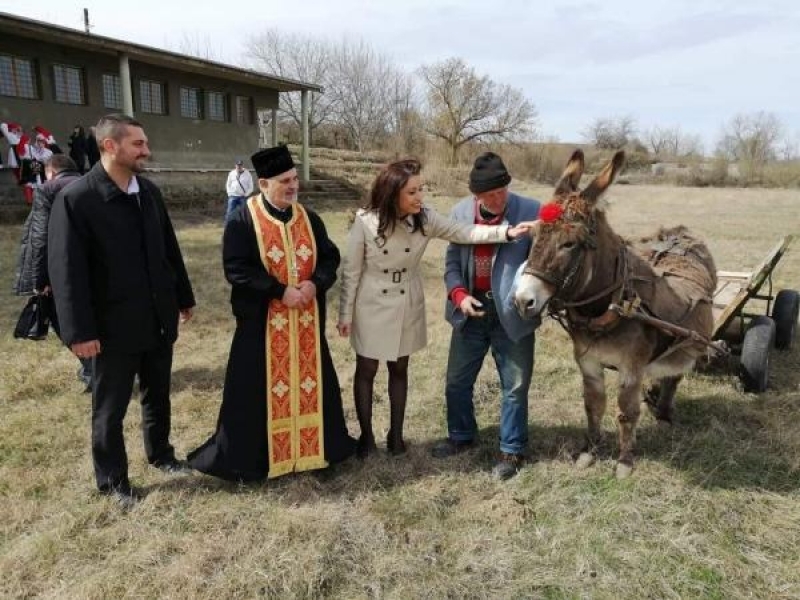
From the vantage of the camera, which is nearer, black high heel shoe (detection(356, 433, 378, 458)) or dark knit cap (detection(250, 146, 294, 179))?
dark knit cap (detection(250, 146, 294, 179))

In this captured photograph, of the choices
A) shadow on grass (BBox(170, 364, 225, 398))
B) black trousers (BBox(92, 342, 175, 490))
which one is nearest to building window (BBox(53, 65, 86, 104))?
shadow on grass (BBox(170, 364, 225, 398))

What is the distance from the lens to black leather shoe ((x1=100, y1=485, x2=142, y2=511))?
10.6 ft

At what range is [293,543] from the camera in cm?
291

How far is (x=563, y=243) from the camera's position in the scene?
111 inches

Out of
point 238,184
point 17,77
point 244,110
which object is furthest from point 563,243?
point 244,110

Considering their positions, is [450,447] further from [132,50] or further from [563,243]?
[132,50]

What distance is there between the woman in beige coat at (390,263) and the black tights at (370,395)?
0.04ft

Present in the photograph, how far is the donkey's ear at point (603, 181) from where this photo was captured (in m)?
2.85

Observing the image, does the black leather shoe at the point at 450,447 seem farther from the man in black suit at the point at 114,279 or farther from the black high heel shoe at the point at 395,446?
the man in black suit at the point at 114,279

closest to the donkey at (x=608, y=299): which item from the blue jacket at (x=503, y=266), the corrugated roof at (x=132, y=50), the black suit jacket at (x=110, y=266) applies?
the blue jacket at (x=503, y=266)

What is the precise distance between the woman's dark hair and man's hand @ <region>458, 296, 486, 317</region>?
601mm

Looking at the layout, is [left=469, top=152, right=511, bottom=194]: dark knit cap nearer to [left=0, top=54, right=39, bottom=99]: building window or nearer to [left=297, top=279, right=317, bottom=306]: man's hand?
[left=297, top=279, right=317, bottom=306]: man's hand

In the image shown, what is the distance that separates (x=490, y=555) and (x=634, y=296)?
5.26 feet

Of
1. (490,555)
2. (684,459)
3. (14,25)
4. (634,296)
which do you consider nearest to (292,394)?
(490,555)
